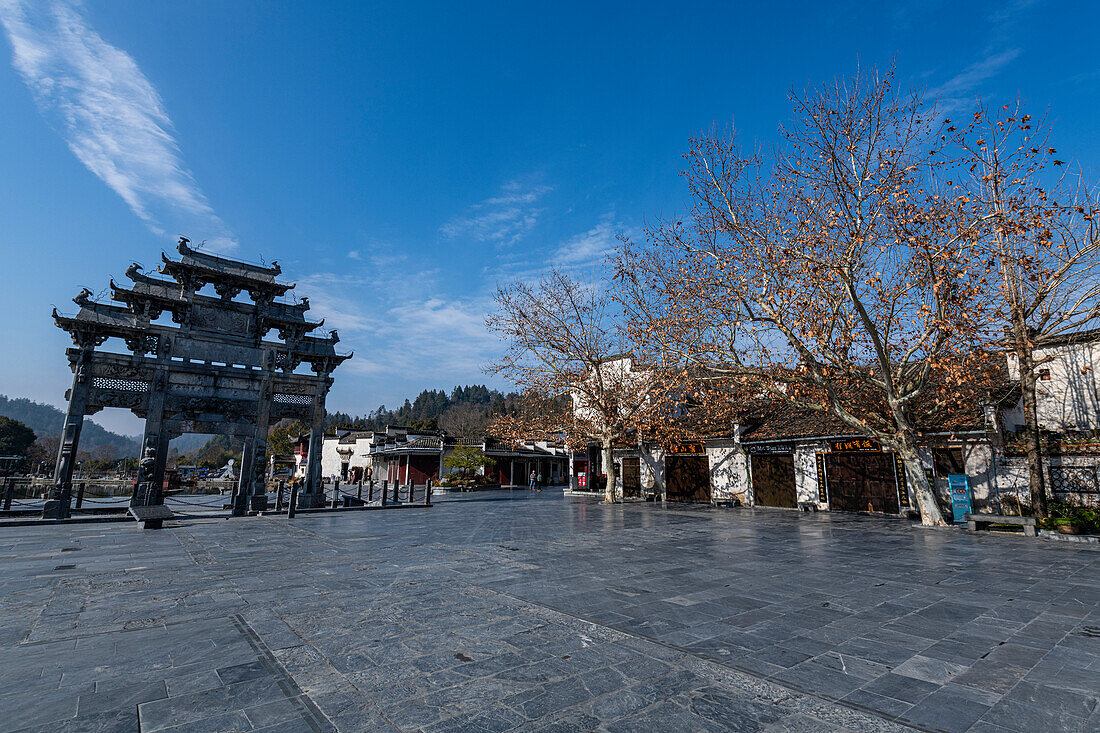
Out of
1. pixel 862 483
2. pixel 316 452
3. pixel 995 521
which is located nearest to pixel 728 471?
pixel 862 483

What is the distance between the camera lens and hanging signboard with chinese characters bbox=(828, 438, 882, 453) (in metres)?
18.5

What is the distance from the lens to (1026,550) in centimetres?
1002

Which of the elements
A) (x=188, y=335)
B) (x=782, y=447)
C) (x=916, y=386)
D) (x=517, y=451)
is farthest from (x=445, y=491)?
(x=916, y=386)

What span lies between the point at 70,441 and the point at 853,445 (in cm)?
2726

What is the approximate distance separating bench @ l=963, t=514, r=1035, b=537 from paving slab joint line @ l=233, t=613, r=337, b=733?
52.4 ft

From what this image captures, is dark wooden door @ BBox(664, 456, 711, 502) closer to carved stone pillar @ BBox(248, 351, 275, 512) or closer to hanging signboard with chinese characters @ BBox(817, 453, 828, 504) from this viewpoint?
hanging signboard with chinese characters @ BBox(817, 453, 828, 504)

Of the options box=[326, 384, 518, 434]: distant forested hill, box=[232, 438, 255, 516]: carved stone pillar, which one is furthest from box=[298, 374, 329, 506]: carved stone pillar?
box=[326, 384, 518, 434]: distant forested hill

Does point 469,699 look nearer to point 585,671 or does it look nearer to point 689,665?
point 585,671

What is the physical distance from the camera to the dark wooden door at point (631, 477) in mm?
28222

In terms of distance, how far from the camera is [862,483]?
61.9 ft

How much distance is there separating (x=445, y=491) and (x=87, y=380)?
23.0 m

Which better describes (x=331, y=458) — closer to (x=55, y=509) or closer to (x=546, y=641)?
(x=55, y=509)

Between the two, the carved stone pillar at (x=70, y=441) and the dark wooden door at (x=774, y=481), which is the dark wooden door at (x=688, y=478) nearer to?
the dark wooden door at (x=774, y=481)

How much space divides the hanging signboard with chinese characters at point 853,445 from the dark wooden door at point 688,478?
20.3 feet
